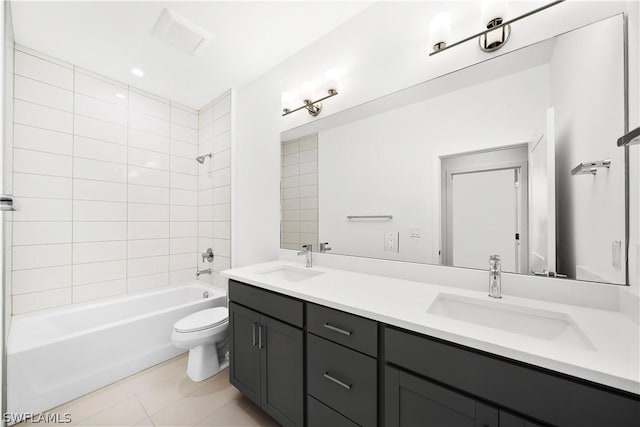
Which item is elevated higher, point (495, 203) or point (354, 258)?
point (495, 203)

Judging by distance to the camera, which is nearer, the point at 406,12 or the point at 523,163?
the point at 523,163

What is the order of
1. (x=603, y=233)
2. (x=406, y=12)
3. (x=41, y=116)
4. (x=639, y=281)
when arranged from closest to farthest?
(x=639, y=281) < (x=603, y=233) < (x=406, y=12) < (x=41, y=116)

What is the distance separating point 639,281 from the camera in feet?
2.57

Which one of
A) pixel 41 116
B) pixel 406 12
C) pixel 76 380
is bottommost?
pixel 76 380

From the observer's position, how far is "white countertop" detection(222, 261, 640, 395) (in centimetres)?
59

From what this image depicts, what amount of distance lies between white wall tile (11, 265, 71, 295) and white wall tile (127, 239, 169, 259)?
464 mm

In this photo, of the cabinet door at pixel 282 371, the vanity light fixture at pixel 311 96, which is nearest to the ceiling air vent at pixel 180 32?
the vanity light fixture at pixel 311 96

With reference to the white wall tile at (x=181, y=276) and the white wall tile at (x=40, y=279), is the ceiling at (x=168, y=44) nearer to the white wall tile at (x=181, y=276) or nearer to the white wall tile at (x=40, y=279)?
the white wall tile at (x=40, y=279)

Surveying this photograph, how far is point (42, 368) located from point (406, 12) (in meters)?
3.12

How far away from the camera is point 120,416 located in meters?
Result: 1.54

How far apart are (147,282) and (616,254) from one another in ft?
11.2

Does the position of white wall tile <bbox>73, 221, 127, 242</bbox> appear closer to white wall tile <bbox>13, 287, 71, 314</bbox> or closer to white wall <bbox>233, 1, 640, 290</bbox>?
white wall tile <bbox>13, 287, 71, 314</bbox>

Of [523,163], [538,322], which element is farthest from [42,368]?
[523,163]

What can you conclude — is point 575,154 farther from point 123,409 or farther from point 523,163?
point 123,409
